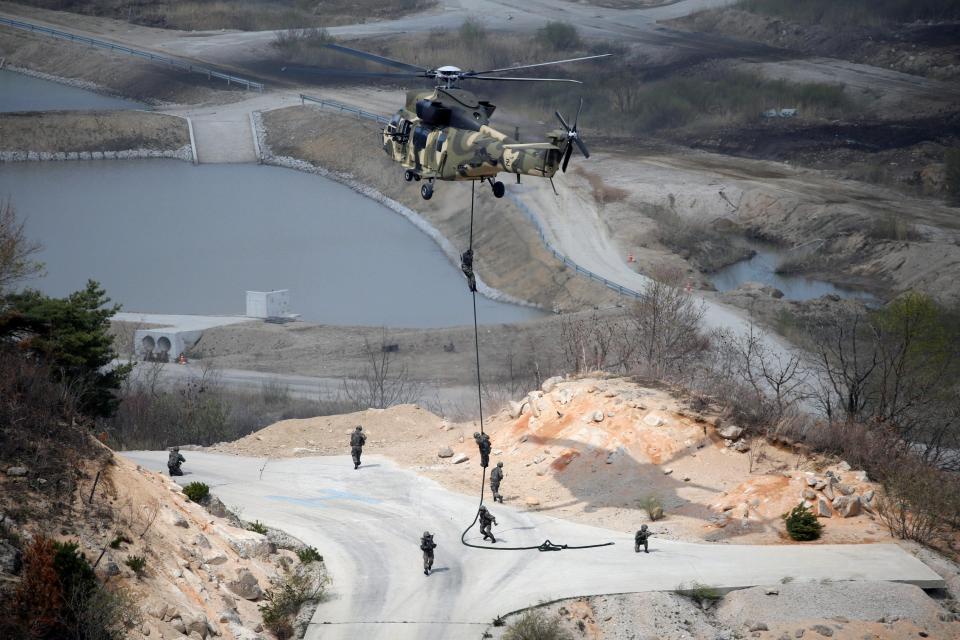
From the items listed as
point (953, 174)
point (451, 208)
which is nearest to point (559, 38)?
point (451, 208)

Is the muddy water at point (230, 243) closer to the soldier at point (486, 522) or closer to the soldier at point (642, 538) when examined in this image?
the soldier at point (486, 522)

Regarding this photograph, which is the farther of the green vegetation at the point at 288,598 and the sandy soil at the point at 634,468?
the sandy soil at the point at 634,468

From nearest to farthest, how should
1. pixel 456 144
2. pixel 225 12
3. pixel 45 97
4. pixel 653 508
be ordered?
1. pixel 653 508
2. pixel 456 144
3. pixel 45 97
4. pixel 225 12

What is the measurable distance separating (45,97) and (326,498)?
86.4 m

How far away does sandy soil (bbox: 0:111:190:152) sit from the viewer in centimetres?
9906

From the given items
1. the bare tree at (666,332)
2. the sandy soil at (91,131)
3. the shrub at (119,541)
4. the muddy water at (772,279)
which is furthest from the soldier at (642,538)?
the sandy soil at (91,131)

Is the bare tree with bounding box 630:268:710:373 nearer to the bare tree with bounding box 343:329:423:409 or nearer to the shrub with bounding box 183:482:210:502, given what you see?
the bare tree with bounding box 343:329:423:409

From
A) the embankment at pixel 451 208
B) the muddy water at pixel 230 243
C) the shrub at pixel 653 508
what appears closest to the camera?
the shrub at pixel 653 508

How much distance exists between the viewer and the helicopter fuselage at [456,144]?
1089 inches

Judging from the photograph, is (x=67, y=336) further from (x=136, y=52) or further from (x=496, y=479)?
(x=136, y=52)

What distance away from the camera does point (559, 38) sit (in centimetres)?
11288

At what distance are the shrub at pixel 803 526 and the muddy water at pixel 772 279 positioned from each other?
147 feet

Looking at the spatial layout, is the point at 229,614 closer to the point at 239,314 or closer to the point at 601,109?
the point at 239,314

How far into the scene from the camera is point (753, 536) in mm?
28891
